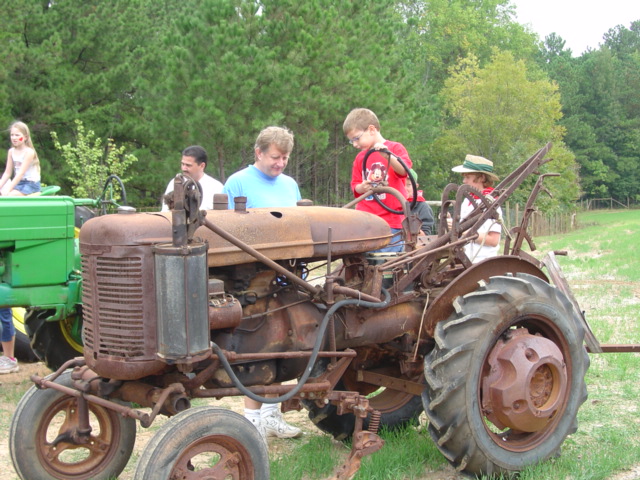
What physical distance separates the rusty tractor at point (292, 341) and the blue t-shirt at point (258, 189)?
2.34 ft

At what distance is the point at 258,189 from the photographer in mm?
4809

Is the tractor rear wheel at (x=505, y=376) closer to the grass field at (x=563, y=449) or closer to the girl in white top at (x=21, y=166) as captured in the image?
the grass field at (x=563, y=449)

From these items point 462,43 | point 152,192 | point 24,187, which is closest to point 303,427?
point 24,187

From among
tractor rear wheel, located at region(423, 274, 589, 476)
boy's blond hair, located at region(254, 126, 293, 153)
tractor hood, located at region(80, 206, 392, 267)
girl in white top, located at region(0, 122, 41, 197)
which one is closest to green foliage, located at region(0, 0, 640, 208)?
girl in white top, located at region(0, 122, 41, 197)

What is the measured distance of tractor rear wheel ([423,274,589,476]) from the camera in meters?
3.84

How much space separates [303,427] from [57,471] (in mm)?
1974

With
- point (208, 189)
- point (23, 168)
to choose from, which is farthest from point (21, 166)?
point (208, 189)

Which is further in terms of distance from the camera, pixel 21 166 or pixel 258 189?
pixel 21 166

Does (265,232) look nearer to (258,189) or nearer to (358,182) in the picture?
(258,189)

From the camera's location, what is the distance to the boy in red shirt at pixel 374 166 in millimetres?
4730

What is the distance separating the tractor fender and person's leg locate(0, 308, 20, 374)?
4.07 m

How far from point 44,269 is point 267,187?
2248 mm

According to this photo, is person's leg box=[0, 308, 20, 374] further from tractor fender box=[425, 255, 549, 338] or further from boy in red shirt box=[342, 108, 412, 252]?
tractor fender box=[425, 255, 549, 338]

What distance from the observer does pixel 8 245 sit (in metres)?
5.84
